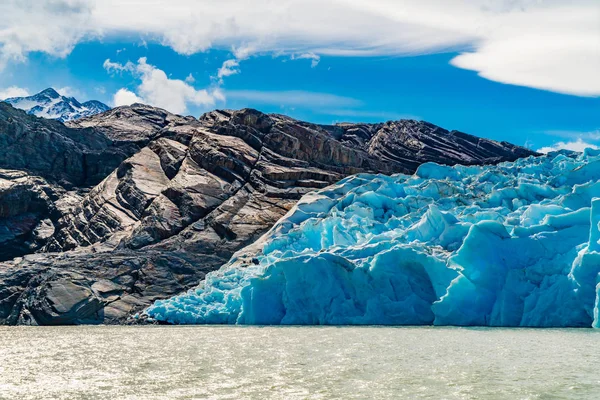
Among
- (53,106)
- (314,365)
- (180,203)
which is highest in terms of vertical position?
(53,106)

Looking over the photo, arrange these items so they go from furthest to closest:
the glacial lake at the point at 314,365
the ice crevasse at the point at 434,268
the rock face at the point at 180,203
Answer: the rock face at the point at 180,203
the ice crevasse at the point at 434,268
the glacial lake at the point at 314,365

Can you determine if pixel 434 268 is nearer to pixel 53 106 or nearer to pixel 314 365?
pixel 314 365

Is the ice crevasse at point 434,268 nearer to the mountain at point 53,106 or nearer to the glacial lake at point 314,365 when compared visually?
the glacial lake at point 314,365

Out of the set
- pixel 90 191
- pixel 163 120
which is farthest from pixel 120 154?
pixel 163 120

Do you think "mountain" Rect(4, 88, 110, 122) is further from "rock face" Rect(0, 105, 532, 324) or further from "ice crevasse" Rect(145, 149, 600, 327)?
"ice crevasse" Rect(145, 149, 600, 327)

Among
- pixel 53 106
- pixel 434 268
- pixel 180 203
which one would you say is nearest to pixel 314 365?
pixel 434 268

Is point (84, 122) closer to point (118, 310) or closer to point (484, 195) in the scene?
point (118, 310)

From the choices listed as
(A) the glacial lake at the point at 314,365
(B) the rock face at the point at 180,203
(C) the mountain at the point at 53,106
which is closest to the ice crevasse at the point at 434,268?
(A) the glacial lake at the point at 314,365
